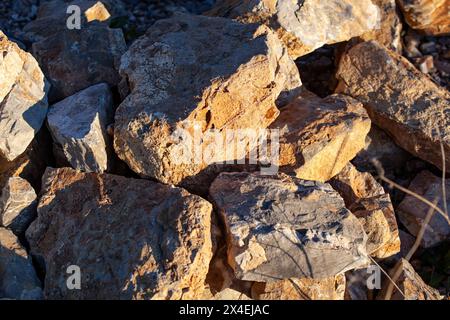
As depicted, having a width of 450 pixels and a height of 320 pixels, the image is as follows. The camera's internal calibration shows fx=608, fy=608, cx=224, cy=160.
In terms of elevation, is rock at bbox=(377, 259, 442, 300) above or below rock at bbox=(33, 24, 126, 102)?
below

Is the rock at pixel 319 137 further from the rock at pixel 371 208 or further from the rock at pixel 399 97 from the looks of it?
the rock at pixel 399 97

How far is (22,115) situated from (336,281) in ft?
7.58

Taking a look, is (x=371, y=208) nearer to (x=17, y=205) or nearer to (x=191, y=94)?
(x=191, y=94)

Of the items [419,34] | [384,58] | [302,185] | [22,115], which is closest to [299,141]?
[302,185]

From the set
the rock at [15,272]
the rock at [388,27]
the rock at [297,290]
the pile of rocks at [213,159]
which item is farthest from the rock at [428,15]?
the rock at [15,272]

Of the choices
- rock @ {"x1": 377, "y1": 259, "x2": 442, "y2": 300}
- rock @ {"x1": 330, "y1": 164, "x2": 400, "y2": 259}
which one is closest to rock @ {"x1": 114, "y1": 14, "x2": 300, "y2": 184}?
rock @ {"x1": 330, "y1": 164, "x2": 400, "y2": 259}

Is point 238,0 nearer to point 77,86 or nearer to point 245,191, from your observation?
point 77,86

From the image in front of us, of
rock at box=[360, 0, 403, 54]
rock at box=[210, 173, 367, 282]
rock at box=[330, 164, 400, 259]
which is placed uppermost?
rock at box=[360, 0, 403, 54]

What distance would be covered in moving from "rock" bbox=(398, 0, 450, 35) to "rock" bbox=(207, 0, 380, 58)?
717 mm

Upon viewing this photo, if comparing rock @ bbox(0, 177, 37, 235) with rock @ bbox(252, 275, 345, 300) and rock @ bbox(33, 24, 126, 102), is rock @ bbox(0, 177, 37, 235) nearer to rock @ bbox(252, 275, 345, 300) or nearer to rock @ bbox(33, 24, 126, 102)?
rock @ bbox(33, 24, 126, 102)

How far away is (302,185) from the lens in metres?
3.80

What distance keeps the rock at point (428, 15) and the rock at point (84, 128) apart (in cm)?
288

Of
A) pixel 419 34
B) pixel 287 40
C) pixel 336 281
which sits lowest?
pixel 336 281

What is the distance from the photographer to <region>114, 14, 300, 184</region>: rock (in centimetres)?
376
